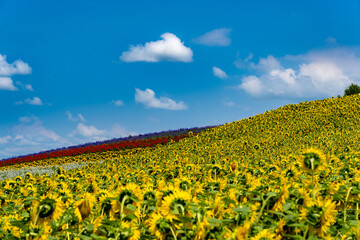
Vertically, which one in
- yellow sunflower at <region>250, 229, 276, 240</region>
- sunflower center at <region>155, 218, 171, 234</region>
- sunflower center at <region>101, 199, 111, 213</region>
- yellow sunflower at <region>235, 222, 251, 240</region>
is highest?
sunflower center at <region>101, 199, 111, 213</region>

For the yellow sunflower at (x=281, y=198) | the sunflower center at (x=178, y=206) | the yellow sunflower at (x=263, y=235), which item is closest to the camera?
the yellow sunflower at (x=263, y=235)

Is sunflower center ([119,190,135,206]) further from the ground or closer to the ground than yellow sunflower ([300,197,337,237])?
further from the ground

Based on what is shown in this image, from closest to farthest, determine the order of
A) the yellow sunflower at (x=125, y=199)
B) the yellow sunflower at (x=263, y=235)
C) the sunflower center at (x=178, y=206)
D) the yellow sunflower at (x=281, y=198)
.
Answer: the yellow sunflower at (x=263, y=235) < the sunflower center at (x=178, y=206) < the yellow sunflower at (x=125, y=199) < the yellow sunflower at (x=281, y=198)

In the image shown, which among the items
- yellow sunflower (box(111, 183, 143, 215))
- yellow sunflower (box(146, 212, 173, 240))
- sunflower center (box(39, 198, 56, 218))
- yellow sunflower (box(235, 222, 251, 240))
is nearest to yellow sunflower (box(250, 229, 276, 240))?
yellow sunflower (box(235, 222, 251, 240))

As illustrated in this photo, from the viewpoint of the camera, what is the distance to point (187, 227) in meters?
1.71

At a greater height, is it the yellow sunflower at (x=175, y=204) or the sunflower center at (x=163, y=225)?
the yellow sunflower at (x=175, y=204)

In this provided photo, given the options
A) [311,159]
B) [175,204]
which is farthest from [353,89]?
[175,204]

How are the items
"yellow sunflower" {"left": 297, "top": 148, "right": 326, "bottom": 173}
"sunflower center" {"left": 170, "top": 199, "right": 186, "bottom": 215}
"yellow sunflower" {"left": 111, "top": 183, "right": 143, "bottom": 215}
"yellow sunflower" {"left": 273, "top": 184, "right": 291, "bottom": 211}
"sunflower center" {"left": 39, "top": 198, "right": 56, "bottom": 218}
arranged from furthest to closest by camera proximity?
"yellow sunflower" {"left": 297, "top": 148, "right": 326, "bottom": 173}, "yellow sunflower" {"left": 273, "top": 184, "right": 291, "bottom": 211}, "sunflower center" {"left": 39, "top": 198, "right": 56, "bottom": 218}, "yellow sunflower" {"left": 111, "top": 183, "right": 143, "bottom": 215}, "sunflower center" {"left": 170, "top": 199, "right": 186, "bottom": 215}

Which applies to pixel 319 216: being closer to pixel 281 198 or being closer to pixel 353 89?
pixel 281 198

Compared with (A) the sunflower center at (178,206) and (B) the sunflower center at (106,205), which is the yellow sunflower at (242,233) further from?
(B) the sunflower center at (106,205)

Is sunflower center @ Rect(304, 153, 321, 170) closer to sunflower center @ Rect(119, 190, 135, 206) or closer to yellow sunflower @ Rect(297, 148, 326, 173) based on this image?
yellow sunflower @ Rect(297, 148, 326, 173)

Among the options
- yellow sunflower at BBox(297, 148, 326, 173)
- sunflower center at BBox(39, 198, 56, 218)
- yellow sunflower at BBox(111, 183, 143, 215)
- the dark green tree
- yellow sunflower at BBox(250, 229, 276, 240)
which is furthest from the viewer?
the dark green tree

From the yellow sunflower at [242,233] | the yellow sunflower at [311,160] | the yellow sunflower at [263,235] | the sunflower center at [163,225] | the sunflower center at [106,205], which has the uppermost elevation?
the yellow sunflower at [311,160]

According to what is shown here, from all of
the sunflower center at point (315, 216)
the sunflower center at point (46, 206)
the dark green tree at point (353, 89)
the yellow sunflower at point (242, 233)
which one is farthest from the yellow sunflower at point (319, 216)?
the dark green tree at point (353, 89)
